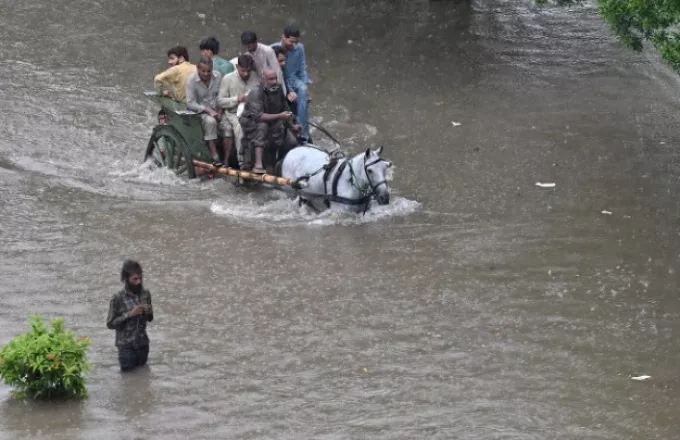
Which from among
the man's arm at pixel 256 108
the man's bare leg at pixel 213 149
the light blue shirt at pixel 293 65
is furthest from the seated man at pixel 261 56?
the man's bare leg at pixel 213 149

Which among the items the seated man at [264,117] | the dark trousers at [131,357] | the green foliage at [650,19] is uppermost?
the green foliage at [650,19]

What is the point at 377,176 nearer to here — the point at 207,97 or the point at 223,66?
the point at 207,97

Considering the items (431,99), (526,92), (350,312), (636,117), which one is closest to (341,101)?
(431,99)

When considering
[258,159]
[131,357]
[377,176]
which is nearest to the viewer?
[131,357]

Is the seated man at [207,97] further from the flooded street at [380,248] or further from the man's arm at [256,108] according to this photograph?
the flooded street at [380,248]

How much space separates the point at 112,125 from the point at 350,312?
7194 millimetres

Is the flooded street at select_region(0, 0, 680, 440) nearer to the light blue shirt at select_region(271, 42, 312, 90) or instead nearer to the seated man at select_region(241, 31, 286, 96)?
the seated man at select_region(241, 31, 286, 96)

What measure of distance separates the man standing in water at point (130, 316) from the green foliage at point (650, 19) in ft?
18.4

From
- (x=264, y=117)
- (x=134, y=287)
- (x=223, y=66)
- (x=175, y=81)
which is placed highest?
(x=223, y=66)

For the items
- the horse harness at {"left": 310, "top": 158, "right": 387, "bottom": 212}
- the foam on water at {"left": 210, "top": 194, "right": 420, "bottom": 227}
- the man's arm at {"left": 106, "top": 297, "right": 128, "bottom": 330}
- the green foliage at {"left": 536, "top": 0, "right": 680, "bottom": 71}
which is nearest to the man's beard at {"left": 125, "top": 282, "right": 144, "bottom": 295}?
the man's arm at {"left": 106, "top": 297, "right": 128, "bottom": 330}

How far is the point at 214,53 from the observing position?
1489cm

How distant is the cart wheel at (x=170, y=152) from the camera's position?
48.7 feet

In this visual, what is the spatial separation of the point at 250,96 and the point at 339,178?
146cm

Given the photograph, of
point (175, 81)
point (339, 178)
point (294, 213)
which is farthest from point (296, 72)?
point (339, 178)
